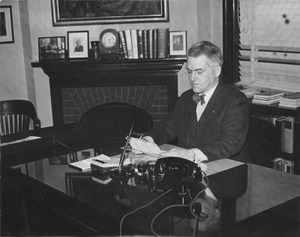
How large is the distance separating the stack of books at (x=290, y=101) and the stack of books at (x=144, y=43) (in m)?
1.15

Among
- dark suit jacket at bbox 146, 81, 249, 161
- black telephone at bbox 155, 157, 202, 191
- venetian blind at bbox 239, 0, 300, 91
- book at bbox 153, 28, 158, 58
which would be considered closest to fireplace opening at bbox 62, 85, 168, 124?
book at bbox 153, 28, 158, 58

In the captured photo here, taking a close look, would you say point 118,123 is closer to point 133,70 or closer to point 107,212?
point 133,70

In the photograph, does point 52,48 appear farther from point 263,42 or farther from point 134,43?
point 263,42

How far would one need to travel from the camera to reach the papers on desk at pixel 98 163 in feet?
7.78

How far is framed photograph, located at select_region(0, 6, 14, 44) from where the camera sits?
4637 mm

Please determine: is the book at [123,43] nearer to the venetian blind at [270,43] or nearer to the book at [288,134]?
the venetian blind at [270,43]

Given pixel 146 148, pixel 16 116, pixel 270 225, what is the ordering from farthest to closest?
pixel 16 116
pixel 146 148
pixel 270 225

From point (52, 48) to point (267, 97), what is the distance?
2.01 meters

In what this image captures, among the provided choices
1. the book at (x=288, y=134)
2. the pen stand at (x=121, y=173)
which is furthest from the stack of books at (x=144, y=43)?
the pen stand at (x=121, y=173)

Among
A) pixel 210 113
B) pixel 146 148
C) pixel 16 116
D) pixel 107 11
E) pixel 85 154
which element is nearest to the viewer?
pixel 146 148

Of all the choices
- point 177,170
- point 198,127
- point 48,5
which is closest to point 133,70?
point 48,5

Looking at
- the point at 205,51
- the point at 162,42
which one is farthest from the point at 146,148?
the point at 162,42

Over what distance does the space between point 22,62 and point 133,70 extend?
1.12 meters

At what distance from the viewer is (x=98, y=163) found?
2406 mm
